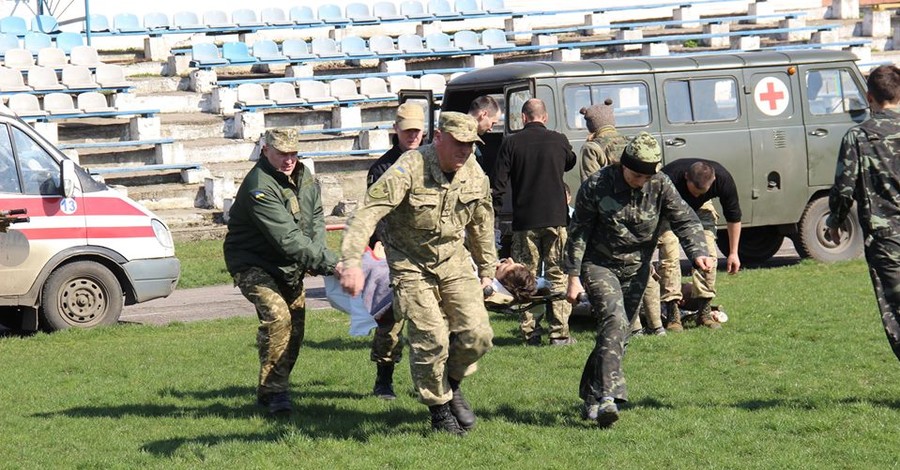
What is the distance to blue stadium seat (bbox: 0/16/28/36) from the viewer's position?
91.8 ft

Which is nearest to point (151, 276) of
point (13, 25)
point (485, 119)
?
point (485, 119)

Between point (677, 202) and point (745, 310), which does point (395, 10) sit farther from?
point (677, 202)

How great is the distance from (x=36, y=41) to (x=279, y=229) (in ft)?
67.8

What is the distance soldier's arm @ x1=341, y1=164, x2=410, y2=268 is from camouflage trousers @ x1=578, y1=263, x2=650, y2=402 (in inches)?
54.4

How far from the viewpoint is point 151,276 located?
13891 mm

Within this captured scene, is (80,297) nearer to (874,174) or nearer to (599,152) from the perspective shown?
(599,152)

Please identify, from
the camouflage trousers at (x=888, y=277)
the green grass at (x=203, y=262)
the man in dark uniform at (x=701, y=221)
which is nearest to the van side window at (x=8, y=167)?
the green grass at (x=203, y=262)

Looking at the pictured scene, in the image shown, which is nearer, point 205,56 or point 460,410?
point 460,410

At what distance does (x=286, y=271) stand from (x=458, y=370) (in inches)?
58.4

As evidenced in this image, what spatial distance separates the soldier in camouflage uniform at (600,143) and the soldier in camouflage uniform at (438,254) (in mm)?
4175

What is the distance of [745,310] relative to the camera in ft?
41.9

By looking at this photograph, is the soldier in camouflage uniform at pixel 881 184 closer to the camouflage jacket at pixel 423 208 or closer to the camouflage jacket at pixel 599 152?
the camouflage jacket at pixel 423 208

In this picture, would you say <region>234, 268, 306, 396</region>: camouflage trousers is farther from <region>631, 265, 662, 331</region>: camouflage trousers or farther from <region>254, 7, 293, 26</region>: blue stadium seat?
<region>254, 7, 293, 26</region>: blue stadium seat

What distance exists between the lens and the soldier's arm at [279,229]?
830cm
